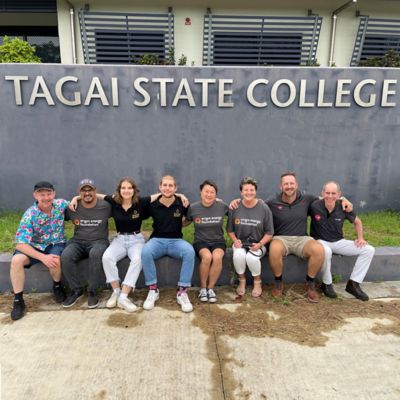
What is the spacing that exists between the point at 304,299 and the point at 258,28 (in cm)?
596

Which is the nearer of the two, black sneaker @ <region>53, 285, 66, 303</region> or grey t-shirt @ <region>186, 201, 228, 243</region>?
black sneaker @ <region>53, 285, 66, 303</region>

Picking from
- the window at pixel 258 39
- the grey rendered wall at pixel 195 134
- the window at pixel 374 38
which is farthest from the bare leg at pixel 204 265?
the window at pixel 374 38

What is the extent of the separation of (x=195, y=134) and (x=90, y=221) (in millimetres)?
2322

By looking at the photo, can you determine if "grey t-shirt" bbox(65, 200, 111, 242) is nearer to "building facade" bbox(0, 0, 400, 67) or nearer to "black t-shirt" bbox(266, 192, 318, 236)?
"black t-shirt" bbox(266, 192, 318, 236)

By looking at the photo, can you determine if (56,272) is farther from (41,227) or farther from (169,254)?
(169,254)

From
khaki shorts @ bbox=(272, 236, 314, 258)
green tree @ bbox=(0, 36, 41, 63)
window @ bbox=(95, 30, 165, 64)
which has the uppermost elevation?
window @ bbox=(95, 30, 165, 64)

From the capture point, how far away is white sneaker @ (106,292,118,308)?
11.3 ft

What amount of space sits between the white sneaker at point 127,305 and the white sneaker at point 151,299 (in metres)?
0.10

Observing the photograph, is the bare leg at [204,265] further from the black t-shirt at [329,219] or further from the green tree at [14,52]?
the green tree at [14,52]

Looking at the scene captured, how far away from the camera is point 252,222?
144 inches

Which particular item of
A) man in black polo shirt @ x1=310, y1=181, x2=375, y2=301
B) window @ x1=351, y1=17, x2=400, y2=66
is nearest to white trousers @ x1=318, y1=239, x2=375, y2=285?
man in black polo shirt @ x1=310, y1=181, x2=375, y2=301

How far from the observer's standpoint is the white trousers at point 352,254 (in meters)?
3.65

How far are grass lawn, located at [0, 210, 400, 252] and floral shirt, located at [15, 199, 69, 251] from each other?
691 mm

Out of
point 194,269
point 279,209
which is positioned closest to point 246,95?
point 279,209
